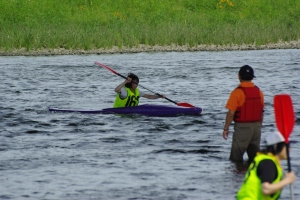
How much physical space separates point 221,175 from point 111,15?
154 feet

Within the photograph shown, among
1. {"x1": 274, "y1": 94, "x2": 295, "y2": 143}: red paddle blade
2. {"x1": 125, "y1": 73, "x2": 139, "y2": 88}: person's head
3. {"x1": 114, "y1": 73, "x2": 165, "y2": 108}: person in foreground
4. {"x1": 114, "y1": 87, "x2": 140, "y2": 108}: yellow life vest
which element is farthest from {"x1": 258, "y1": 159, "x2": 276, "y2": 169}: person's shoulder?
{"x1": 114, "y1": 87, "x2": 140, "y2": 108}: yellow life vest

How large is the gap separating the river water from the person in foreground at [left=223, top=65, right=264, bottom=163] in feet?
1.58

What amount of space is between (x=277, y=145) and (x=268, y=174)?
0.26m

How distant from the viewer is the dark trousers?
12305mm

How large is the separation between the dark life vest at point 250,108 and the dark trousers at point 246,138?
0.35 feet

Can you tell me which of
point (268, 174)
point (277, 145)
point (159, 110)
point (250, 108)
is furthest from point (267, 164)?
point (159, 110)

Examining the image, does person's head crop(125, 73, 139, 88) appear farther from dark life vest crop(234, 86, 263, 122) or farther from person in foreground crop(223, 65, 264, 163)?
dark life vest crop(234, 86, 263, 122)

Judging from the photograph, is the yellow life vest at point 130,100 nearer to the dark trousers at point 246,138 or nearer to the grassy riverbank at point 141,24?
the dark trousers at point 246,138

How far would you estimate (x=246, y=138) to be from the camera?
1238cm

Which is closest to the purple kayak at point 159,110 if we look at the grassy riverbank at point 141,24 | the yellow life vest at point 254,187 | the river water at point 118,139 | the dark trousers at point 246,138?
the river water at point 118,139

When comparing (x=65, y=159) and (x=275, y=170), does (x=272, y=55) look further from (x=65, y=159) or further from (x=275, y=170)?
(x=275, y=170)

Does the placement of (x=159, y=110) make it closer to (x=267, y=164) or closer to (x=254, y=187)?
(x=254, y=187)

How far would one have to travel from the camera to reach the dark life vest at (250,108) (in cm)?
1202

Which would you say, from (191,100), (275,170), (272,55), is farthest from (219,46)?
(275,170)
